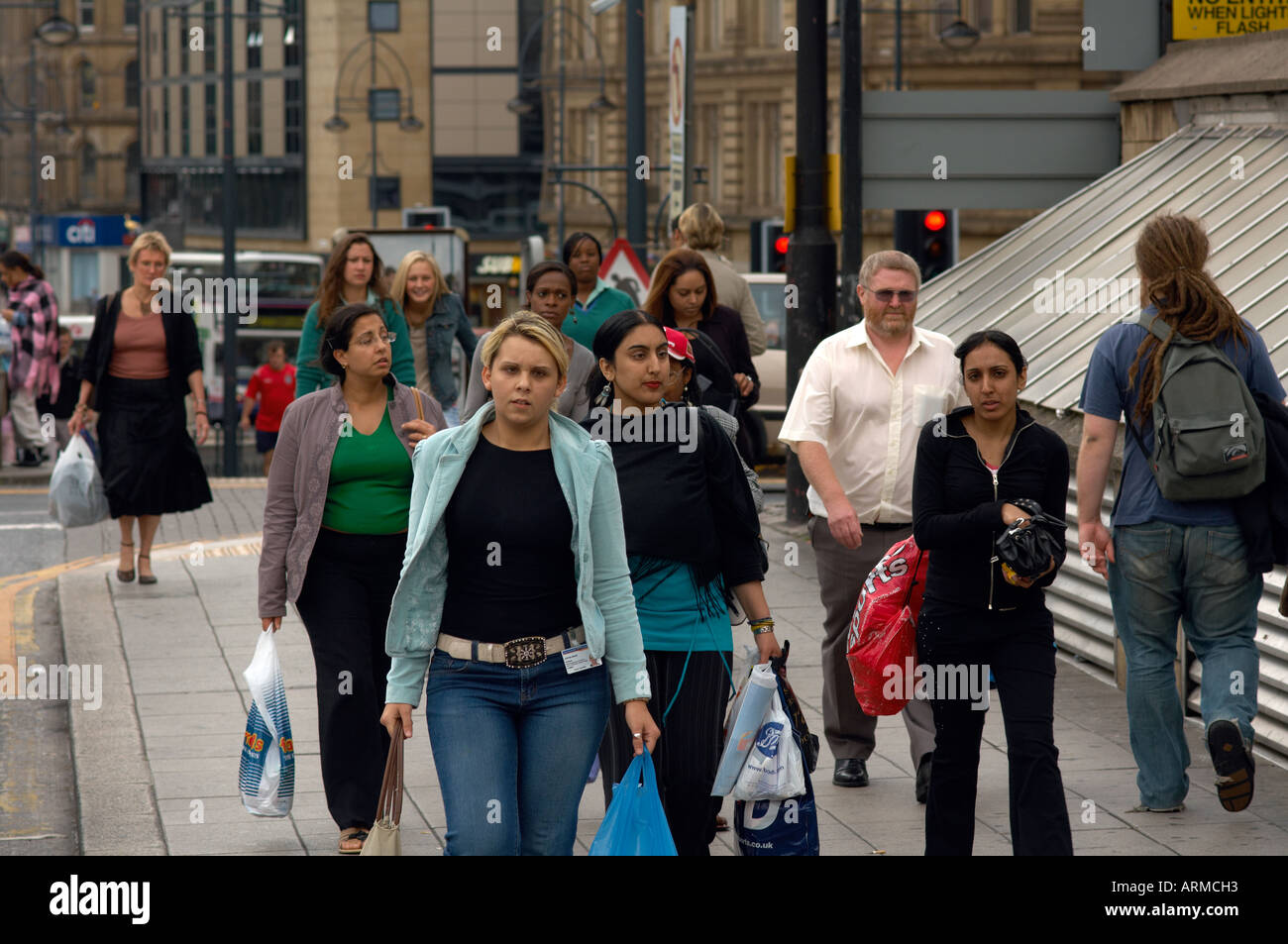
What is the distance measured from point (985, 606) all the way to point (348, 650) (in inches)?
80.5

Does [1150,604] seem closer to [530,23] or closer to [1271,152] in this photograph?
[1271,152]

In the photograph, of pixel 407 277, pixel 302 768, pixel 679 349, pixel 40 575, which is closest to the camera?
pixel 679 349

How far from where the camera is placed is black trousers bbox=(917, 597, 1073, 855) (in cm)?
528

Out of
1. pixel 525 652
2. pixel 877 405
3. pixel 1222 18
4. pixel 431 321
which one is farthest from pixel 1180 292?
pixel 1222 18

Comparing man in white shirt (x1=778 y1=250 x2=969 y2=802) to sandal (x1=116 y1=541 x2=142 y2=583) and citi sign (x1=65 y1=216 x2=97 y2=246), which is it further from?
citi sign (x1=65 y1=216 x2=97 y2=246)

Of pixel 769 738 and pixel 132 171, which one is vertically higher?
pixel 132 171

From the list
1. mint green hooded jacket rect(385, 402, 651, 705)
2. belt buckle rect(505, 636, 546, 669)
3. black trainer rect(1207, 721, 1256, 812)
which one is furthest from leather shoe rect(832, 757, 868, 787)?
belt buckle rect(505, 636, 546, 669)

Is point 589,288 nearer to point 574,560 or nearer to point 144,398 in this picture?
point 144,398

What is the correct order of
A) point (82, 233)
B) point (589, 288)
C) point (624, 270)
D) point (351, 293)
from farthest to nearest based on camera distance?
point (82, 233) → point (624, 270) → point (589, 288) → point (351, 293)

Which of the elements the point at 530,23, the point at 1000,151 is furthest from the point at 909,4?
the point at 1000,151

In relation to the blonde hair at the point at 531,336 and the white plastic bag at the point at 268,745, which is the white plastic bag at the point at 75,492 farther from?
the blonde hair at the point at 531,336

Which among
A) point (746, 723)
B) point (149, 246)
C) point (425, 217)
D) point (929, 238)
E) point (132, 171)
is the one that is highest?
point (132, 171)

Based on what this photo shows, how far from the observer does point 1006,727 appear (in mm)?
5344

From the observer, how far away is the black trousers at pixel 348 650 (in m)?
6.16
